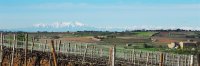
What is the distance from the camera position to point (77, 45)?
43000mm

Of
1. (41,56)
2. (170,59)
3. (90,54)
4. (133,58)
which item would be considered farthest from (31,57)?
(170,59)

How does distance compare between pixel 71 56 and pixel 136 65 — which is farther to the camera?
pixel 71 56

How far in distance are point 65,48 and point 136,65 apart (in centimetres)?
1059

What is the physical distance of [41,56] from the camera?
126 feet

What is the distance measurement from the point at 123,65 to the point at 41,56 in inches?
331

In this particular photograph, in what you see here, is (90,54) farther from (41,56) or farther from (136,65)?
(136,65)

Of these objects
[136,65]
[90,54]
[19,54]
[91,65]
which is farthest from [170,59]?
[19,54]

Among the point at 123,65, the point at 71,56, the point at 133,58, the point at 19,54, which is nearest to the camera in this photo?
the point at 123,65

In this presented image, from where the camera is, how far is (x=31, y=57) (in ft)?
128

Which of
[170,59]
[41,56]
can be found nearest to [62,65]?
[41,56]

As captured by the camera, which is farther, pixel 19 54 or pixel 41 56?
pixel 19 54

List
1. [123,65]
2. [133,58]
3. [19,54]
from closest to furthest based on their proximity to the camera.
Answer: [123,65]
[133,58]
[19,54]

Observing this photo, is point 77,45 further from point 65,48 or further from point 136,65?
point 136,65

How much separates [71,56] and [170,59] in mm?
7137
